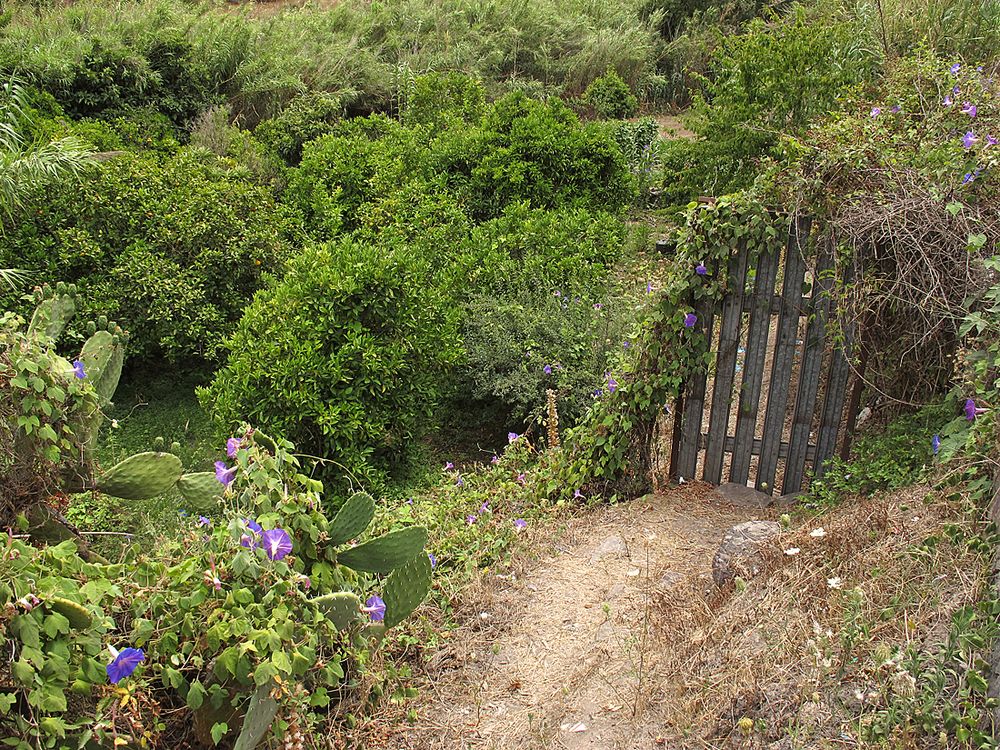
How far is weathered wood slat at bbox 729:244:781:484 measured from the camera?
152 inches

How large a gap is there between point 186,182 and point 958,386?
238 inches

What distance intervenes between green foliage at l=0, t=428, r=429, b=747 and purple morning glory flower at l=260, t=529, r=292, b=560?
2cm

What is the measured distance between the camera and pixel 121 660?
211cm

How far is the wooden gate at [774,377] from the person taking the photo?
3832 millimetres

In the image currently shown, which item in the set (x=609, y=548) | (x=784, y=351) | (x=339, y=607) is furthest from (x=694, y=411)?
(x=339, y=607)

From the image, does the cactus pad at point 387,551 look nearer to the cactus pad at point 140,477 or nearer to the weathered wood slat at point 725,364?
the cactus pad at point 140,477

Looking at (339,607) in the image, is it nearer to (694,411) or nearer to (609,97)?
(694,411)

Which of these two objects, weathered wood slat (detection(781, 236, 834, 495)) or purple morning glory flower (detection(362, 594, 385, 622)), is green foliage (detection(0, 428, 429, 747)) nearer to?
purple morning glory flower (detection(362, 594, 385, 622))

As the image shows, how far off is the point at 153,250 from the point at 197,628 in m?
5.01

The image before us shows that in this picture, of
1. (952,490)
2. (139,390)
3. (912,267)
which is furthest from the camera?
(139,390)

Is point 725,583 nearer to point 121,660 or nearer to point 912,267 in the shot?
point 912,267

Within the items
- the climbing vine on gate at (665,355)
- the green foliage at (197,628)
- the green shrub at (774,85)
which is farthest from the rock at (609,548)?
the green shrub at (774,85)

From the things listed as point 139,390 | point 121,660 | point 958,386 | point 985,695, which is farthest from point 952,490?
point 139,390

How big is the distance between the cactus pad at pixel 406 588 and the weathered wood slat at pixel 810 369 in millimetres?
2038
